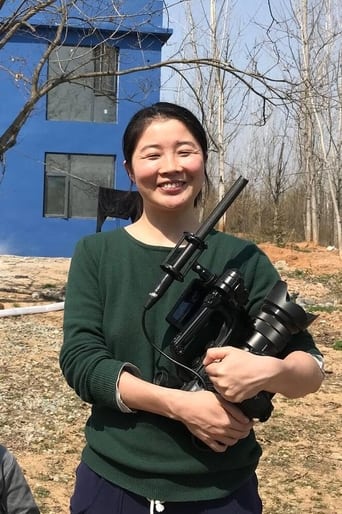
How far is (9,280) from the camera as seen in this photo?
36.7 ft

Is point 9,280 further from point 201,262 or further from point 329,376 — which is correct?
point 201,262

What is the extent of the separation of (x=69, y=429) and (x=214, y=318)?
3.05m

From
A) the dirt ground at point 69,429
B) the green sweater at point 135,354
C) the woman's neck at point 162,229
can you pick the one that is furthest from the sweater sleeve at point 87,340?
the dirt ground at point 69,429

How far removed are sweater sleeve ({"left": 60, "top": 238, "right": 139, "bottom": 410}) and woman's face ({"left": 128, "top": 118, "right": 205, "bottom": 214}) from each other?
7.3 inches

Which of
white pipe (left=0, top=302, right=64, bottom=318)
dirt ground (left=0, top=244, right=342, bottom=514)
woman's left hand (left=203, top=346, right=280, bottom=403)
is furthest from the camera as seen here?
white pipe (left=0, top=302, right=64, bottom=318)

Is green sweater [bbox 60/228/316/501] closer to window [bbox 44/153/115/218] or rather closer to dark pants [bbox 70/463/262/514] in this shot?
dark pants [bbox 70/463/262/514]

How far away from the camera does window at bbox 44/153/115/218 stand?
15641 mm

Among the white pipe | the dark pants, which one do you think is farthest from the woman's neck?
the white pipe

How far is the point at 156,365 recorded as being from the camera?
4.32 feet

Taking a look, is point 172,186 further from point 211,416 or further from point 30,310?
point 30,310

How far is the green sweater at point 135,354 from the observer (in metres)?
1.26

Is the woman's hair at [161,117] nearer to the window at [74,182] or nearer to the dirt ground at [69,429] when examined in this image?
the dirt ground at [69,429]

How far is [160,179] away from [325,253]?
15.7 meters

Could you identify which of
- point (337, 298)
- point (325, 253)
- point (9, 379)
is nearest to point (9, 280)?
point (337, 298)
